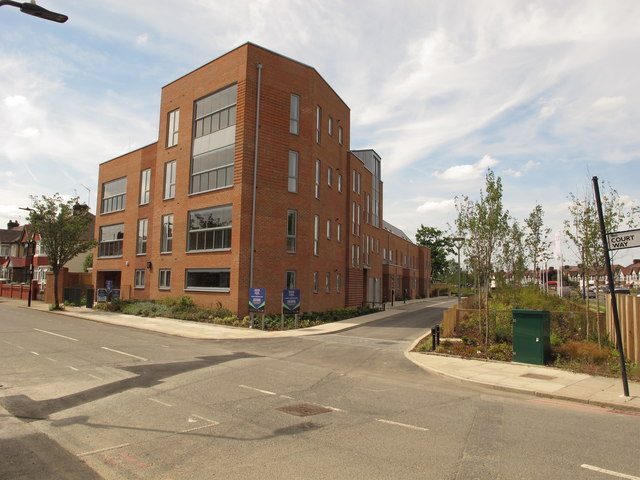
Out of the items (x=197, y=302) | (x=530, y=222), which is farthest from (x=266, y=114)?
(x=530, y=222)

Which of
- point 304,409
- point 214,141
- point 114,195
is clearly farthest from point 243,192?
point 304,409

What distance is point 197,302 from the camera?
27.4m

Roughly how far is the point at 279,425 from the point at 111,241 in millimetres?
35399

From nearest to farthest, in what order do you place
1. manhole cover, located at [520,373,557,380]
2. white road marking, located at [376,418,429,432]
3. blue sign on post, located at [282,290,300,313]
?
white road marking, located at [376,418,429,432] → manhole cover, located at [520,373,557,380] → blue sign on post, located at [282,290,300,313]

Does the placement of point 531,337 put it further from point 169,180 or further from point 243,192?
point 169,180

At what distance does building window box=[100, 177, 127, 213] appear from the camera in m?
37.7

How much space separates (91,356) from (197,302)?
563 inches

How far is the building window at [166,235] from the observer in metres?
30.4

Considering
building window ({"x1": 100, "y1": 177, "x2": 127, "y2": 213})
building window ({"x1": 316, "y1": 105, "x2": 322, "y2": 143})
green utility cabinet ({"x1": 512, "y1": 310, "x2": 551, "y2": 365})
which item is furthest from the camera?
building window ({"x1": 100, "y1": 177, "x2": 127, "y2": 213})

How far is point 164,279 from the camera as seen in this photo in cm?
3048

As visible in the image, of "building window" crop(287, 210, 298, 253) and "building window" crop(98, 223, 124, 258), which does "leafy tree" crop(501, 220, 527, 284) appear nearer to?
"building window" crop(287, 210, 298, 253)

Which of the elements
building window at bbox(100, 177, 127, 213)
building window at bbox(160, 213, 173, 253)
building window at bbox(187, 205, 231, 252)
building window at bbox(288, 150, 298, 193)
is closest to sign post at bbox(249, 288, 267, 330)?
building window at bbox(187, 205, 231, 252)

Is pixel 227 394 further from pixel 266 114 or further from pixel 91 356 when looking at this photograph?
pixel 266 114

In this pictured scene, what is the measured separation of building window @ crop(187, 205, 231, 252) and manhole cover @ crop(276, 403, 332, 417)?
18.6m
